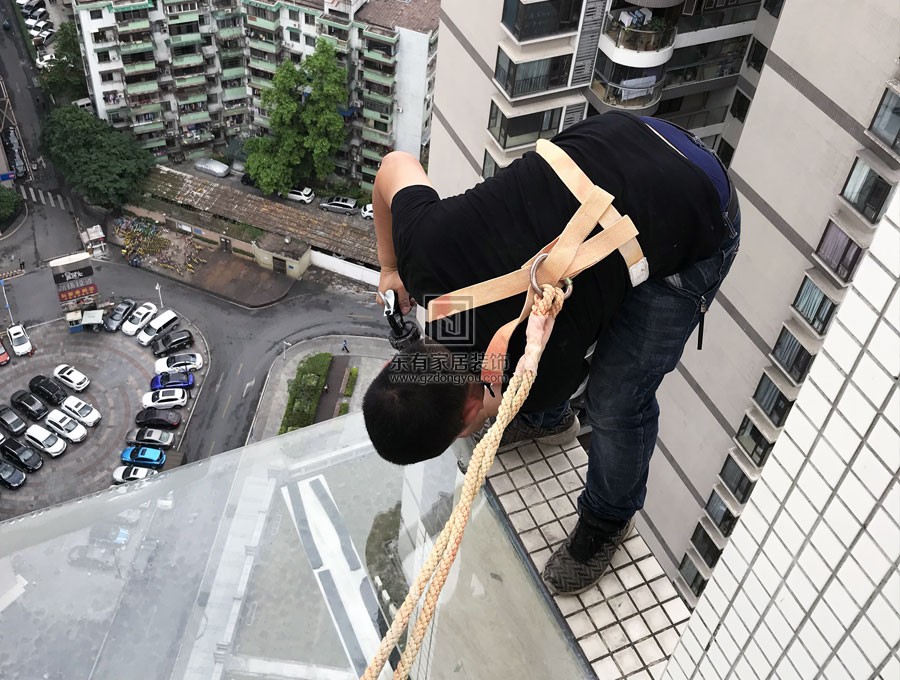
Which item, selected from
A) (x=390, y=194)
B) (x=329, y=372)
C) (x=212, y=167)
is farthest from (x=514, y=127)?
(x=212, y=167)

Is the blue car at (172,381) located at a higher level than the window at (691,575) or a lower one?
lower

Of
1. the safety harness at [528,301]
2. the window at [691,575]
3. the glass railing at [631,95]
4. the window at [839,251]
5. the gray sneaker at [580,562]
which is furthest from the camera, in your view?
the glass railing at [631,95]

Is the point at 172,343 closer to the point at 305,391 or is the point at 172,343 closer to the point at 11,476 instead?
the point at 305,391

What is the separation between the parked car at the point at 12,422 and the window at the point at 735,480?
18.6 metres

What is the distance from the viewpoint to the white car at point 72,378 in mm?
24422

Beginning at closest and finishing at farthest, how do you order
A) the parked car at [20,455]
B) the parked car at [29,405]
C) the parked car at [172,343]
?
the parked car at [20,455], the parked car at [29,405], the parked car at [172,343]

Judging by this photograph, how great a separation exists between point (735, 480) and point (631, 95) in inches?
249

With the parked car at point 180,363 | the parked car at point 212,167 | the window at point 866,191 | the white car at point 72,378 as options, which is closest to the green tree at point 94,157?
the parked car at point 212,167

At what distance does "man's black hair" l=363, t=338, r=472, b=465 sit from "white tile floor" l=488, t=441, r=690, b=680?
1.76 m

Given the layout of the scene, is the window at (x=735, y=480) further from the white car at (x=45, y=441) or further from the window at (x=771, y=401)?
the white car at (x=45, y=441)

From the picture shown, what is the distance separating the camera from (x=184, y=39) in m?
27.9

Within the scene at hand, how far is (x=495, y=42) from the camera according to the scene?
13797mm

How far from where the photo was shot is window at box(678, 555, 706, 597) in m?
13.8

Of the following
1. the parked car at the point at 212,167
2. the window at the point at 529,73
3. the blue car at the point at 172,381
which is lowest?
the blue car at the point at 172,381
